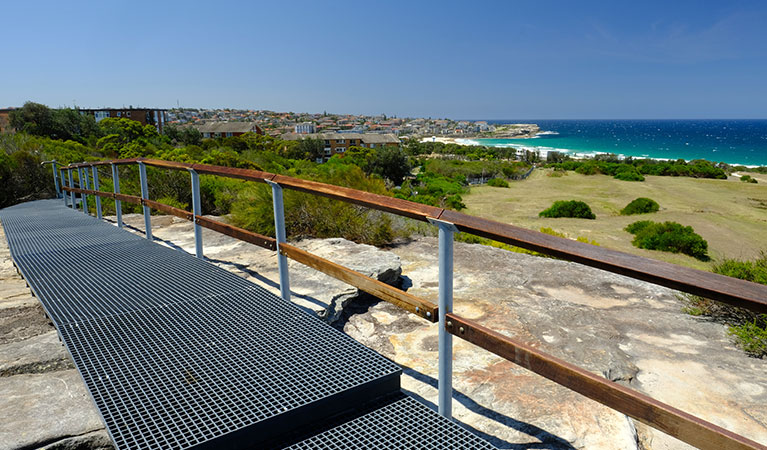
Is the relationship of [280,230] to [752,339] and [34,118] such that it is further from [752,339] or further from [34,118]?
[34,118]

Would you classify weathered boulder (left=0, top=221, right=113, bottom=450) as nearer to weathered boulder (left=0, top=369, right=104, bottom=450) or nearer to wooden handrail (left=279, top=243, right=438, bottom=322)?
weathered boulder (left=0, top=369, right=104, bottom=450)

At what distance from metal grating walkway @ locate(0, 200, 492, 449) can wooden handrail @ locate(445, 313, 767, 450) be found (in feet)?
1.17

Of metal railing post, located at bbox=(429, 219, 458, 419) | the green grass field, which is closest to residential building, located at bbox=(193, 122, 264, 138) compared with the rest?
the green grass field

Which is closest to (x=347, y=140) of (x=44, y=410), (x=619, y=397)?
(x=44, y=410)

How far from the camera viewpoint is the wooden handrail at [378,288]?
7.03 feet

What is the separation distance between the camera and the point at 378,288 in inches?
94.7

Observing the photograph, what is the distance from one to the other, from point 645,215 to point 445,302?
76.7 feet

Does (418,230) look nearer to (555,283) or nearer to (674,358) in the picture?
(555,283)

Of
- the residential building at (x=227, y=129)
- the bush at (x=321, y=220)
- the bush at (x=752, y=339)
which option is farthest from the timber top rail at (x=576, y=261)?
the residential building at (x=227, y=129)

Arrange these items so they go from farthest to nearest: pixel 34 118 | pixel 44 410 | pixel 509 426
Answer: pixel 34 118 → pixel 509 426 → pixel 44 410

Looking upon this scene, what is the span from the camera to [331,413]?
200 cm

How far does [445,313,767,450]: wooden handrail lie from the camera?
1.29 metres

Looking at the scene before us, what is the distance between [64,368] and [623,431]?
109 inches

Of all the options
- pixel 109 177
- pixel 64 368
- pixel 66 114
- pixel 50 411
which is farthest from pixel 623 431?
pixel 66 114
